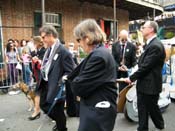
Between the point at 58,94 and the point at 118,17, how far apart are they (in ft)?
48.9

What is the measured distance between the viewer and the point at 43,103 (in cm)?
470

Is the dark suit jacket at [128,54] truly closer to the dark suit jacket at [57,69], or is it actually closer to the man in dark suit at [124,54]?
the man in dark suit at [124,54]

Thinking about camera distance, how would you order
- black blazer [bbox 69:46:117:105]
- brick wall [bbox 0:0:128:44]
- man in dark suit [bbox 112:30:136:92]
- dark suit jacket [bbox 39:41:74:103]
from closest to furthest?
black blazer [bbox 69:46:117:105]
dark suit jacket [bbox 39:41:74:103]
man in dark suit [bbox 112:30:136:92]
brick wall [bbox 0:0:128:44]

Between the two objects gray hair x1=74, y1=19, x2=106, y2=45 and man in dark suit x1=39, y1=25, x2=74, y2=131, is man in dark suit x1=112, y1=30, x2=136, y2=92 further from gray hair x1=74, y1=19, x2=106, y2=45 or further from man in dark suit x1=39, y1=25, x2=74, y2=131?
gray hair x1=74, y1=19, x2=106, y2=45

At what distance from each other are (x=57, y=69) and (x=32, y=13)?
8.41 metres

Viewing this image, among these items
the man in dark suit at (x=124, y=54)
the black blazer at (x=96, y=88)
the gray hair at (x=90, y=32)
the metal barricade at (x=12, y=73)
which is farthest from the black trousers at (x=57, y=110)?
the metal barricade at (x=12, y=73)

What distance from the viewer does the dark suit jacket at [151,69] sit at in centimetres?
426

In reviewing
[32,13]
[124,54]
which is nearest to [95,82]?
[124,54]

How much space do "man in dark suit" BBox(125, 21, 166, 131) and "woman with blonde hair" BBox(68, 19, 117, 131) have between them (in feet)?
4.91

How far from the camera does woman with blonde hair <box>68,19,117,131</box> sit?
2.71 metres

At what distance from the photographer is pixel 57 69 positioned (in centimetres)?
429

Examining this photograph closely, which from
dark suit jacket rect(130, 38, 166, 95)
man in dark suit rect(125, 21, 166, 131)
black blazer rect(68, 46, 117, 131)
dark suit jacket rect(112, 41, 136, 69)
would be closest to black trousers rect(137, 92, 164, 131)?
man in dark suit rect(125, 21, 166, 131)

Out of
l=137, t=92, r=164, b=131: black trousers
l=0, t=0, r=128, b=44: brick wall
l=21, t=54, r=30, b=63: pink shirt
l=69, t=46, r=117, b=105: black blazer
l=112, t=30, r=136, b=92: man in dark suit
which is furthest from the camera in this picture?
l=0, t=0, r=128, b=44: brick wall

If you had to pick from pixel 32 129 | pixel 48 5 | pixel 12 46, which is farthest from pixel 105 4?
pixel 32 129
